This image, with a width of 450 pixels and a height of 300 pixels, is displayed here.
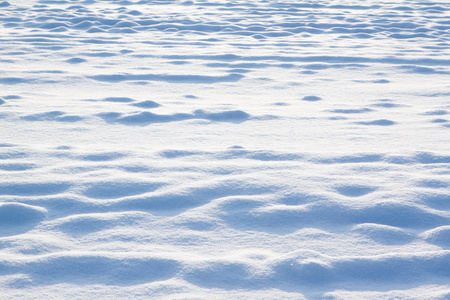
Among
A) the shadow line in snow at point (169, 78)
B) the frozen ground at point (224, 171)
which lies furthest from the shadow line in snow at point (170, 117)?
the shadow line in snow at point (169, 78)

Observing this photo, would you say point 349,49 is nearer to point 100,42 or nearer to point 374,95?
point 374,95

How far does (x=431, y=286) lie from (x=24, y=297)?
3.67 ft

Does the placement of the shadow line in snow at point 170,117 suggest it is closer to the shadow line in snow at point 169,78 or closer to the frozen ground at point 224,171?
the frozen ground at point 224,171

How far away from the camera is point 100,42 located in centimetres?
492

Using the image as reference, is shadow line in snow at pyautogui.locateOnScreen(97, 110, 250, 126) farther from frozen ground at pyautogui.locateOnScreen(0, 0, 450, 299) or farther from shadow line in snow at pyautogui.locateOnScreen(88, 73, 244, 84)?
shadow line in snow at pyautogui.locateOnScreen(88, 73, 244, 84)

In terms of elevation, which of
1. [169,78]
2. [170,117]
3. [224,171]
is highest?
[169,78]

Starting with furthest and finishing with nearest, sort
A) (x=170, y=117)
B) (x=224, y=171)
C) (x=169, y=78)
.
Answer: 1. (x=169, y=78)
2. (x=170, y=117)
3. (x=224, y=171)

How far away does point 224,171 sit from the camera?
2.23 metres

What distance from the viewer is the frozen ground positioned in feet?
5.04

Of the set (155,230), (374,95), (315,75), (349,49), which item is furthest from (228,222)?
(349,49)

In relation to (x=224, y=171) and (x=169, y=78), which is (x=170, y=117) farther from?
(x=169, y=78)

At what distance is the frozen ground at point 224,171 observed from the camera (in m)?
1.54

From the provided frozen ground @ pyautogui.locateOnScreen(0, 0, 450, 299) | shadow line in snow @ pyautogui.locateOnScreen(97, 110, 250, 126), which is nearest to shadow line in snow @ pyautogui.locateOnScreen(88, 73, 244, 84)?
frozen ground @ pyautogui.locateOnScreen(0, 0, 450, 299)

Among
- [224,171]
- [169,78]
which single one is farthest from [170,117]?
[169,78]
